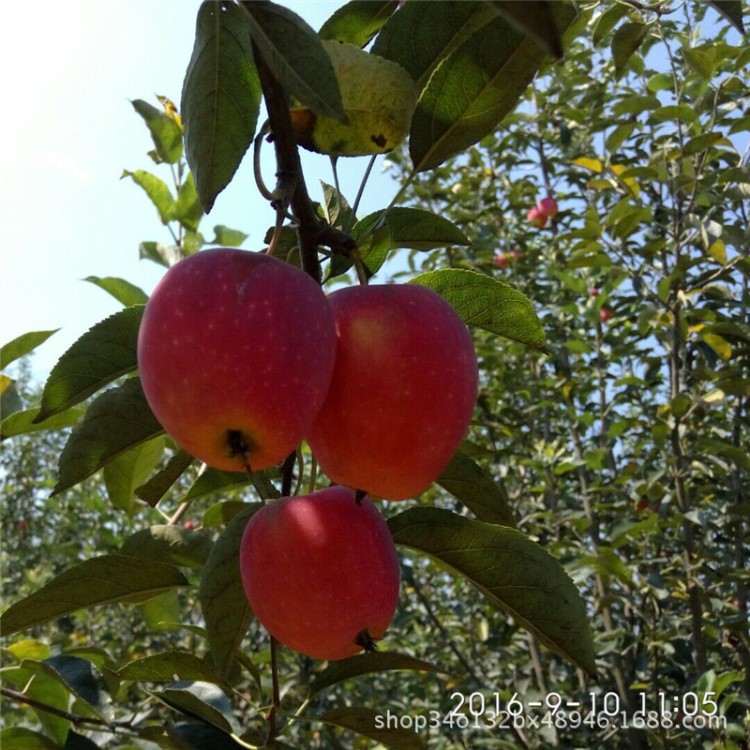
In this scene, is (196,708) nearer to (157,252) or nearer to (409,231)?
(409,231)

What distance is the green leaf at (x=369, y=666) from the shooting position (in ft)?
2.76

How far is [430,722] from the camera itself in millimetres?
2584

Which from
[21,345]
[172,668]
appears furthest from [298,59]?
[21,345]

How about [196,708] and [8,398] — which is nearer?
[196,708]

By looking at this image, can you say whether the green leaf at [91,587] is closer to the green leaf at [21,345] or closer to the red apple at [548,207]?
the green leaf at [21,345]

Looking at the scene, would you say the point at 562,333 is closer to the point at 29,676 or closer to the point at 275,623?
the point at 29,676

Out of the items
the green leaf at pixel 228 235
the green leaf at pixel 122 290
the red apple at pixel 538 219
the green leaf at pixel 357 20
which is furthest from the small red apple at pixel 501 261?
the green leaf at pixel 357 20

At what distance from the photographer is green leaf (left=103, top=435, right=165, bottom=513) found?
1327 mm

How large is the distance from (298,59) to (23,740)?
98 cm

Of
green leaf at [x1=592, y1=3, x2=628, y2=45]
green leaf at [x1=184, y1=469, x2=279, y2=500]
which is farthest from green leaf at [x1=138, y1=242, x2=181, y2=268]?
green leaf at [x1=592, y1=3, x2=628, y2=45]

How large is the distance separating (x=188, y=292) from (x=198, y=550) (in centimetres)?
65

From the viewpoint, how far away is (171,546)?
110 cm

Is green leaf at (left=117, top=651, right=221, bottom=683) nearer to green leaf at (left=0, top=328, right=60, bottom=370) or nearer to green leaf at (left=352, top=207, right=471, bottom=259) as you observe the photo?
green leaf at (left=352, top=207, right=471, bottom=259)

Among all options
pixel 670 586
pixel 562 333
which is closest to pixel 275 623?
pixel 670 586
